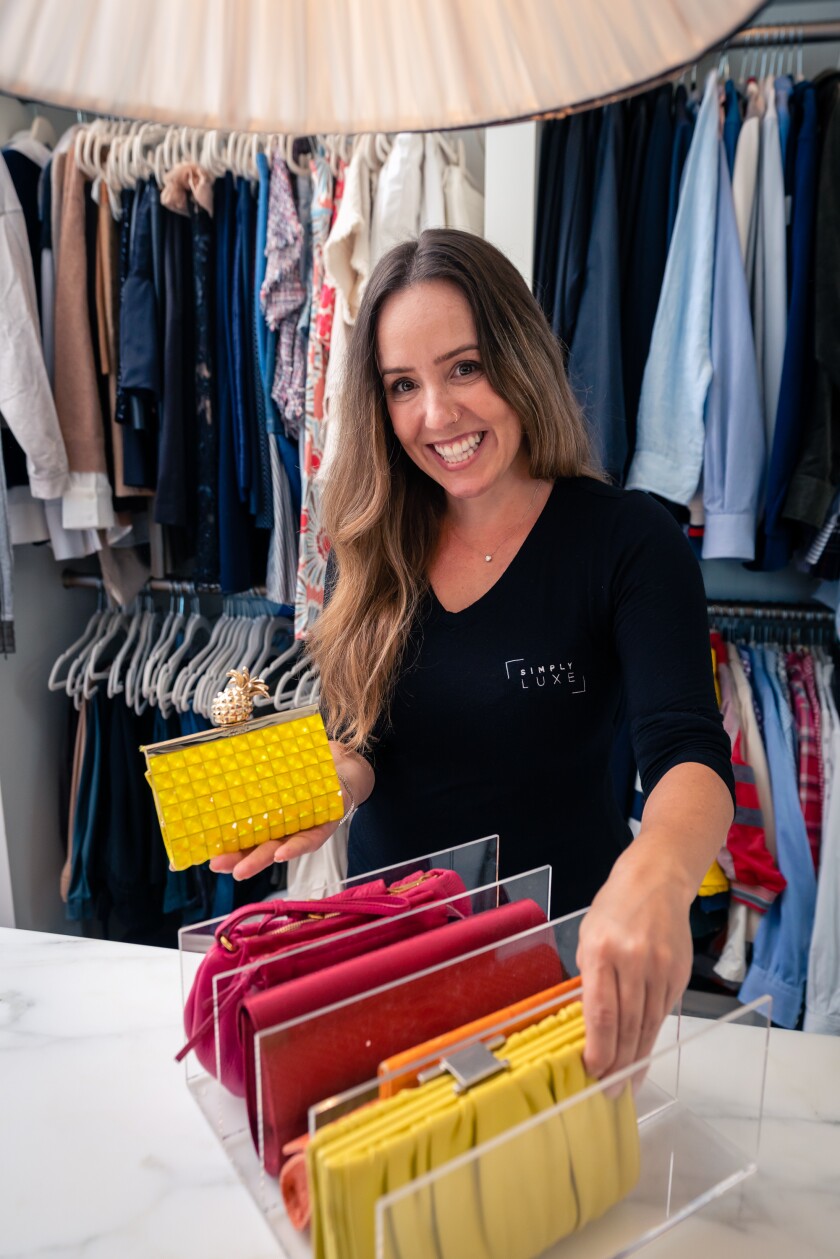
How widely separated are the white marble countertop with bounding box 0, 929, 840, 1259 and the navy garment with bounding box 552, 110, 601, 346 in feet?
5.35

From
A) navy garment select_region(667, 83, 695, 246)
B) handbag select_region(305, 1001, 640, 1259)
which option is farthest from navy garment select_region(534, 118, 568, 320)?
handbag select_region(305, 1001, 640, 1259)

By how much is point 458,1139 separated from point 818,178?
6.90 ft

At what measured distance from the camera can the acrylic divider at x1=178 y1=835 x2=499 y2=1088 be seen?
82cm

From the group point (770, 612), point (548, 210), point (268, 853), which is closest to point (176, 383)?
point (548, 210)

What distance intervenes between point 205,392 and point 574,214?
1025mm

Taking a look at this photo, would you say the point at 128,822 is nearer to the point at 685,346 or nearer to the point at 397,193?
the point at 397,193

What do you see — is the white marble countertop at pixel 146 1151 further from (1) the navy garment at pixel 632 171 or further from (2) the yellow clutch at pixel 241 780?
(1) the navy garment at pixel 632 171

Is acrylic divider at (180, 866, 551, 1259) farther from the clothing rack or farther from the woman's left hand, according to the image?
the clothing rack

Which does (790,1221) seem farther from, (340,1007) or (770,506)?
(770,506)

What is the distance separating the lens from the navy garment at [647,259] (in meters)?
2.03

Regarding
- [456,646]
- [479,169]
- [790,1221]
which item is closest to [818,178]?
[479,169]

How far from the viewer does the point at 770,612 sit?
226cm

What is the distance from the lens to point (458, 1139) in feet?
1.75

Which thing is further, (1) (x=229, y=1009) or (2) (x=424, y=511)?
(2) (x=424, y=511)
